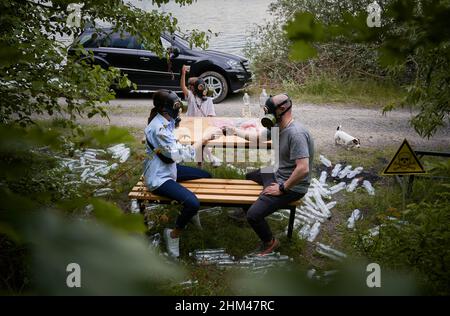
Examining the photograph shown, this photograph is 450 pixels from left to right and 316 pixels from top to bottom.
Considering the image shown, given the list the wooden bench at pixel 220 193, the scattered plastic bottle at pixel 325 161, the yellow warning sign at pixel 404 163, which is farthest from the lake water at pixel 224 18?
the yellow warning sign at pixel 404 163

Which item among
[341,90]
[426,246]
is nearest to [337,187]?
[426,246]

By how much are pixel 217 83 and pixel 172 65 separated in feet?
3.88

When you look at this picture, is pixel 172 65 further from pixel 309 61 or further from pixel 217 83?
pixel 309 61

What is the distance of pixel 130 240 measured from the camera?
0.61 metres

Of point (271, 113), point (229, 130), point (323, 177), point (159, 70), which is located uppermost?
point (159, 70)

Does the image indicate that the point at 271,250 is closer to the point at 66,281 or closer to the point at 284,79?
the point at 66,281

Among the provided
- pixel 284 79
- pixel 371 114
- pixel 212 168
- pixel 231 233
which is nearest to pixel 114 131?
pixel 231 233

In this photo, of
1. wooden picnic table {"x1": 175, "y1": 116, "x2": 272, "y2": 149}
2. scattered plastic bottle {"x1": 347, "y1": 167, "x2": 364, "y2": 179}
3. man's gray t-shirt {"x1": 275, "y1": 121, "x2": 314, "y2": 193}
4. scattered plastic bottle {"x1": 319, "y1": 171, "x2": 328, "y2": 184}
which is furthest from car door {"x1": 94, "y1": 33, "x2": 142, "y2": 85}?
man's gray t-shirt {"x1": 275, "y1": 121, "x2": 314, "y2": 193}

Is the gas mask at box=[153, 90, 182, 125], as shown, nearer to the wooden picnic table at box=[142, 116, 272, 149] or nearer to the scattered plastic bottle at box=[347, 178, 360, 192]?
the wooden picnic table at box=[142, 116, 272, 149]

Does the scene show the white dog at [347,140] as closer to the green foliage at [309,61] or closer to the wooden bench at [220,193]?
the wooden bench at [220,193]

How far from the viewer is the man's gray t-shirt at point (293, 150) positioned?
4137mm

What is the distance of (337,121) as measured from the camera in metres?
9.24

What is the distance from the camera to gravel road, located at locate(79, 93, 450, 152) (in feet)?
26.3

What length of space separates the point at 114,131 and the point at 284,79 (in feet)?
37.2
